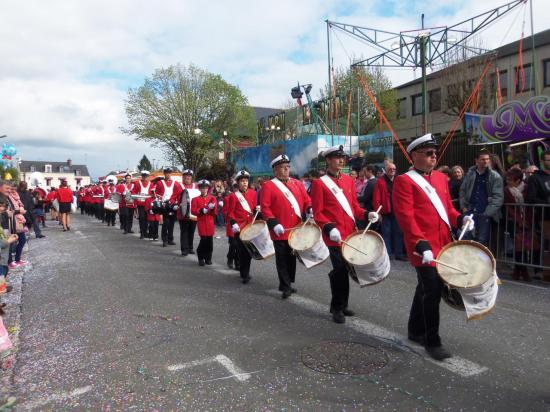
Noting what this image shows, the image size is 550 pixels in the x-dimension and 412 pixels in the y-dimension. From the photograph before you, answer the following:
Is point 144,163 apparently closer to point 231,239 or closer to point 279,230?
point 231,239

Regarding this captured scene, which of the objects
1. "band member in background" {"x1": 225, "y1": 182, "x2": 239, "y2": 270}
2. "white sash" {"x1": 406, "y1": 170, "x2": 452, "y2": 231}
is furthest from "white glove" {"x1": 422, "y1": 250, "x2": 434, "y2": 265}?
"band member in background" {"x1": 225, "y1": 182, "x2": 239, "y2": 270}

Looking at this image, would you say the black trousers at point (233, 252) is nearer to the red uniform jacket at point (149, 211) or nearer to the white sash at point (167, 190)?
the white sash at point (167, 190)

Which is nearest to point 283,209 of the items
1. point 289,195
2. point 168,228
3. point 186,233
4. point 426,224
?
point 289,195

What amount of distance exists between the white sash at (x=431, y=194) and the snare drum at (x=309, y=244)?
1427mm

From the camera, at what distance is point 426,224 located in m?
4.02

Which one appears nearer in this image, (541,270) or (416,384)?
(416,384)

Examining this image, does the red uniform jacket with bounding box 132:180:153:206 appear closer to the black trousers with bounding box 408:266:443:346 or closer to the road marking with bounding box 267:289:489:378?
the road marking with bounding box 267:289:489:378

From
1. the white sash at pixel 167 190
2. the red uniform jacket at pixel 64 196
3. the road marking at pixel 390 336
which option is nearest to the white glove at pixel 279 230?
the road marking at pixel 390 336

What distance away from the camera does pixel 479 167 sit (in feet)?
24.3

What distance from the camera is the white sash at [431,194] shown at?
159 inches

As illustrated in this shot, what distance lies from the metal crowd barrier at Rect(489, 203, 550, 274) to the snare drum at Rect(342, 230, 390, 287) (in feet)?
11.9

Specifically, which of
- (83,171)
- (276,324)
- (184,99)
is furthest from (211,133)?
(83,171)

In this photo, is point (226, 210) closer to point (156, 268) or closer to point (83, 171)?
point (156, 268)

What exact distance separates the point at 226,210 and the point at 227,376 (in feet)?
14.3
